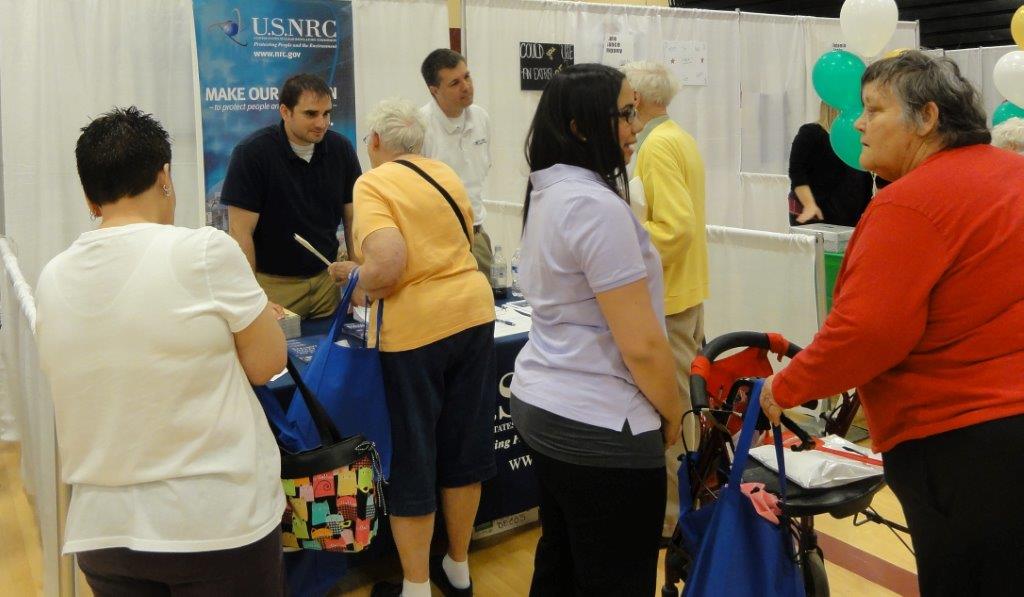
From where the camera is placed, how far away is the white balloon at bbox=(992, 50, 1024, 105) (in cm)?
437

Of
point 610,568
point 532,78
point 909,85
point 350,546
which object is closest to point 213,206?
point 532,78

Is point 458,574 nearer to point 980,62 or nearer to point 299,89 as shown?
point 299,89

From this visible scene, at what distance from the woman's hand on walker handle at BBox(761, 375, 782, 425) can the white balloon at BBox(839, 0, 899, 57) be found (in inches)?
150

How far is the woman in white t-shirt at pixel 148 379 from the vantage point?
1.31 m

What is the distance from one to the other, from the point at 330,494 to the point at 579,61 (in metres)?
4.68

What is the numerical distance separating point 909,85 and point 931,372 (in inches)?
18.9

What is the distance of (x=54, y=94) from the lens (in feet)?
12.9

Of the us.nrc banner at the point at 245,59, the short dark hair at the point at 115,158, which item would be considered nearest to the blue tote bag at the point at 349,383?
the short dark hair at the point at 115,158

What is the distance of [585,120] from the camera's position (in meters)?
1.55

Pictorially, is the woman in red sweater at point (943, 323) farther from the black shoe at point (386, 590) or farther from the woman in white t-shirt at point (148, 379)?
the black shoe at point (386, 590)

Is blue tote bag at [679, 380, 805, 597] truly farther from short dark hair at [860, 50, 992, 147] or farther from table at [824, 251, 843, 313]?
table at [824, 251, 843, 313]

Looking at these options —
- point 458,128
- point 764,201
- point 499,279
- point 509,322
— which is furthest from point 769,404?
point 764,201

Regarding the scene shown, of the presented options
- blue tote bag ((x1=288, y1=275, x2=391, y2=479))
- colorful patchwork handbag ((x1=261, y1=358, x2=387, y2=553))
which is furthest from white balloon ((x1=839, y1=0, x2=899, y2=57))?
colorful patchwork handbag ((x1=261, y1=358, x2=387, y2=553))

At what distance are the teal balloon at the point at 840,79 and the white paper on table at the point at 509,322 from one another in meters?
2.46
